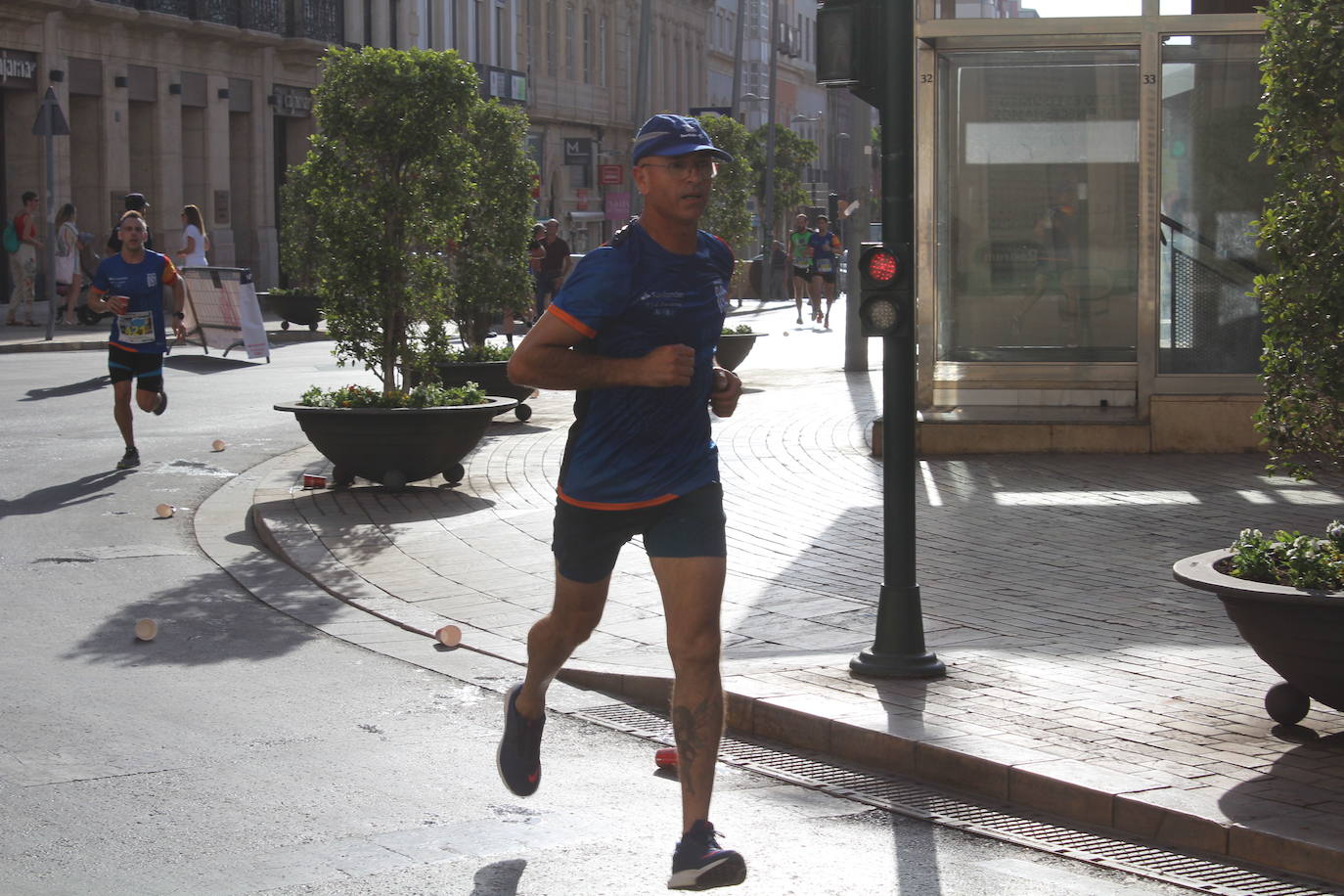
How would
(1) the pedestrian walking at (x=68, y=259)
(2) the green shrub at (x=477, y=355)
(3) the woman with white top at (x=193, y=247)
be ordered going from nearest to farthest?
(2) the green shrub at (x=477, y=355), (3) the woman with white top at (x=193, y=247), (1) the pedestrian walking at (x=68, y=259)

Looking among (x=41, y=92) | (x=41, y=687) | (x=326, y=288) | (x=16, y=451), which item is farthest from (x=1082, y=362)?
(x=41, y=92)

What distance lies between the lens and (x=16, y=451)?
13.8 metres

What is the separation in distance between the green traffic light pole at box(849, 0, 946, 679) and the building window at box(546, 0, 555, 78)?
54124 millimetres

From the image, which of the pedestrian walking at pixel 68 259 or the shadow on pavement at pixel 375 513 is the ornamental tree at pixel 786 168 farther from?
the shadow on pavement at pixel 375 513

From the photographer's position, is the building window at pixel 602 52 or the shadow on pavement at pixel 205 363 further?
the building window at pixel 602 52

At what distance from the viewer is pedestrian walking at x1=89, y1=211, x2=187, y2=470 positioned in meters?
13.2

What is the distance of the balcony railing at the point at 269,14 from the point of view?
39500 millimetres

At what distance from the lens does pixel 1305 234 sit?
5973mm

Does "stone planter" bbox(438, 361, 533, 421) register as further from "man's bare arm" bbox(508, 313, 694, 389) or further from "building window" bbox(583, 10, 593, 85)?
"building window" bbox(583, 10, 593, 85)

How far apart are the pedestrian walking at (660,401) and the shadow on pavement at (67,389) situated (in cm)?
1348

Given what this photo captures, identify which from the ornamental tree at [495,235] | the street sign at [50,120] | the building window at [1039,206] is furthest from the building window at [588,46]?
the building window at [1039,206]

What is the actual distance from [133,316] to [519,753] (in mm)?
8912

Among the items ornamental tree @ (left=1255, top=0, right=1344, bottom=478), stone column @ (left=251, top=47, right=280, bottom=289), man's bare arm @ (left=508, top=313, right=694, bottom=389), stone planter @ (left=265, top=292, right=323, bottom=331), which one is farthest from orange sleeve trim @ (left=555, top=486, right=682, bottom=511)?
stone column @ (left=251, top=47, right=280, bottom=289)

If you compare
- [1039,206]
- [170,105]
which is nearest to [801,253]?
[170,105]
